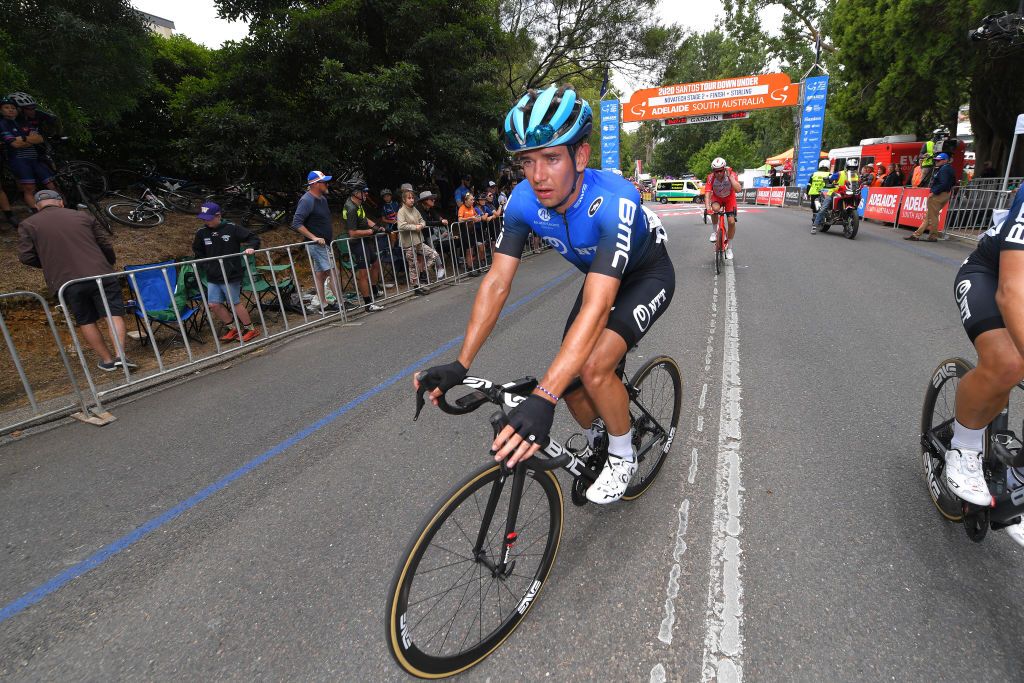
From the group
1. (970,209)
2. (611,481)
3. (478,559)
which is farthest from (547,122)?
(970,209)

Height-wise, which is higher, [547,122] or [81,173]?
[81,173]

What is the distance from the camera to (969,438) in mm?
2312

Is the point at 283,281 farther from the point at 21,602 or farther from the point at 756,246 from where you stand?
the point at 756,246

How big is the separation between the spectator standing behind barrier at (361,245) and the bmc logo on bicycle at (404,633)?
687 centimetres

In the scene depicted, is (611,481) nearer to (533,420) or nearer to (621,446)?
(621,446)

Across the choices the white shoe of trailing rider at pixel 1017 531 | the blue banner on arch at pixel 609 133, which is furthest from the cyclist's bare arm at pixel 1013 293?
the blue banner on arch at pixel 609 133

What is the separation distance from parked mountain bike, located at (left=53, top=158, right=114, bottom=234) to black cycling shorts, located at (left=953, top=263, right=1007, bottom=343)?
38.0 feet

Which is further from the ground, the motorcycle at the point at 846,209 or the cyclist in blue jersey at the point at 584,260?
the cyclist in blue jersey at the point at 584,260

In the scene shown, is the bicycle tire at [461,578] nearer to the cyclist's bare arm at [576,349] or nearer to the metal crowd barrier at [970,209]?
the cyclist's bare arm at [576,349]

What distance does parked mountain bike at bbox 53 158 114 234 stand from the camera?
8961mm

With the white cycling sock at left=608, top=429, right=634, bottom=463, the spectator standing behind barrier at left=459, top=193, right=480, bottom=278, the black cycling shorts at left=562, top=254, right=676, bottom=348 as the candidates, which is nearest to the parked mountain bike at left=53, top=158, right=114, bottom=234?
the spectator standing behind barrier at left=459, top=193, right=480, bottom=278

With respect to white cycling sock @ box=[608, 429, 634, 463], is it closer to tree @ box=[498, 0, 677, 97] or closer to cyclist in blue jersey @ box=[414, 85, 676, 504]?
cyclist in blue jersey @ box=[414, 85, 676, 504]

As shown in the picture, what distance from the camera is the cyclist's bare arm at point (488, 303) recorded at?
2.24 m

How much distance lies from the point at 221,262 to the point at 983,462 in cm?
704
